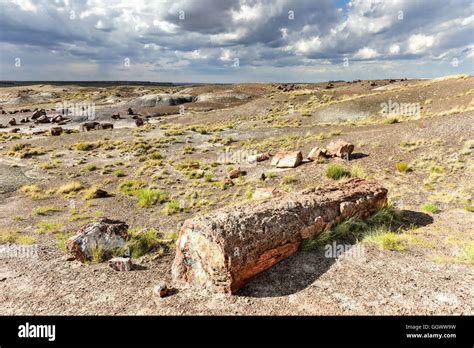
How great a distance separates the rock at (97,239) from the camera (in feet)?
30.9

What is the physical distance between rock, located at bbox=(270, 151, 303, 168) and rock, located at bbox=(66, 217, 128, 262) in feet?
41.3

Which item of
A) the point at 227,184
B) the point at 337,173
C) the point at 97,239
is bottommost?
the point at 97,239

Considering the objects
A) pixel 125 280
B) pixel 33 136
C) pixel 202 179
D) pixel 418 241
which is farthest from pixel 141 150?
pixel 418 241

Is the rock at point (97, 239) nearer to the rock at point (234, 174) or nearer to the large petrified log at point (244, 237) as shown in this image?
the large petrified log at point (244, 237)

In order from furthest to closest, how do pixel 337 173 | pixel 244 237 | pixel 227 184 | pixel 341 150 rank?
pixel 341 150
pixel 227 184
pixel 337 173
pixel 244 237

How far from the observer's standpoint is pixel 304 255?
329 inches

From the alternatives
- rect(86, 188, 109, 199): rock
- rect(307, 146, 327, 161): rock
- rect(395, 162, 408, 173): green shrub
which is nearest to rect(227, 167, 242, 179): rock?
rect(307, 146, 327, 161): rock

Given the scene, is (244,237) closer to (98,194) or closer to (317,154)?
(317,154)

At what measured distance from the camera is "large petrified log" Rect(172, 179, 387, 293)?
7.02m

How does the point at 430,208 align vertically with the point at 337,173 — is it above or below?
below

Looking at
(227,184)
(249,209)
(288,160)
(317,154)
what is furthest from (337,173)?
(249,209)

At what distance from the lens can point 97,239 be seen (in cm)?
969

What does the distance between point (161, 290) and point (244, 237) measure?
222cm
